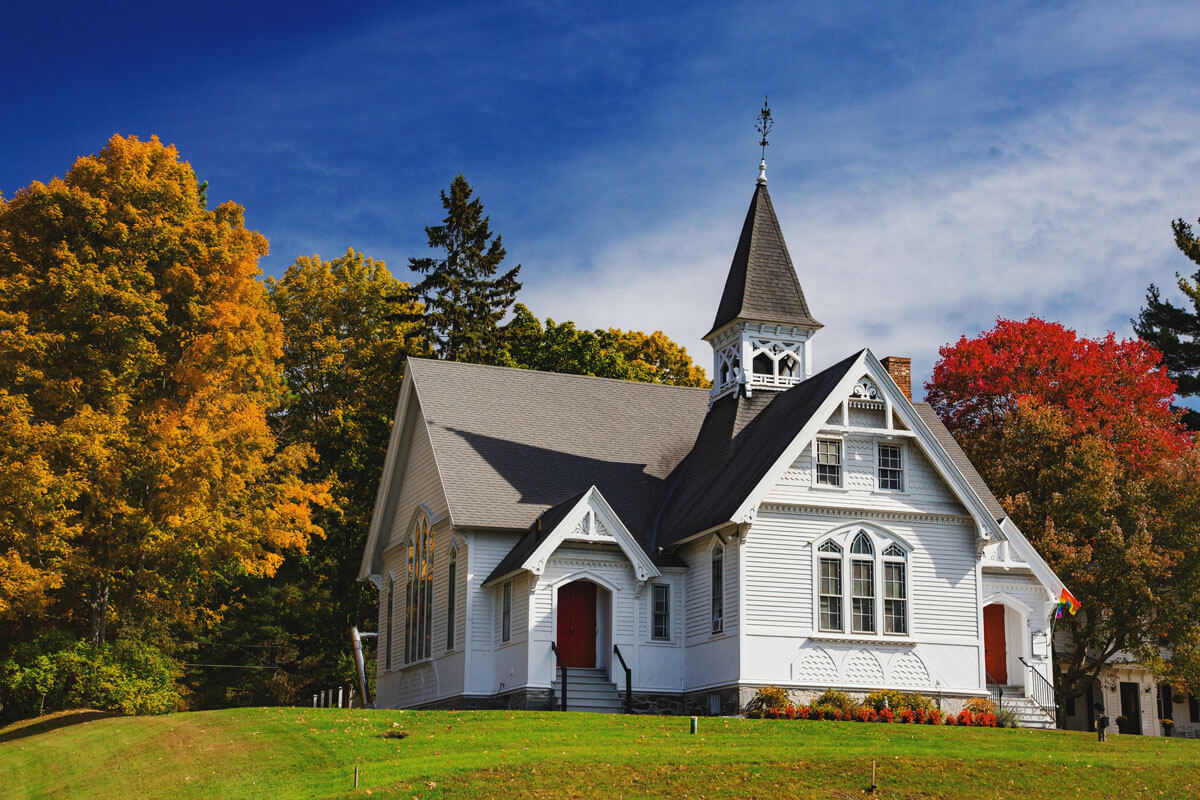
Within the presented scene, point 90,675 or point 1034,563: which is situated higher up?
point 1034,563

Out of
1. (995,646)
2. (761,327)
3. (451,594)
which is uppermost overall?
(761,327)

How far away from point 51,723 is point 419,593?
376 inches

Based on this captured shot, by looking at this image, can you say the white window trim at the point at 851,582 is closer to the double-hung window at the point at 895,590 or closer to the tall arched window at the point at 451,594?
the double-hung window at the point at 895,590

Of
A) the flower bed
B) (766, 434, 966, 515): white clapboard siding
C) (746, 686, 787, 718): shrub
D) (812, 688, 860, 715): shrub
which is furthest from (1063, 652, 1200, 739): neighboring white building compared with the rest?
(746, 686, 787, 718): shrub

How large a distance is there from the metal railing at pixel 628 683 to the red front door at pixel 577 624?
3.34ft

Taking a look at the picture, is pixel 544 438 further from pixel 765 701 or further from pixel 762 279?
pixel 765 701

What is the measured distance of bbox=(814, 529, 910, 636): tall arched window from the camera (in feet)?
100

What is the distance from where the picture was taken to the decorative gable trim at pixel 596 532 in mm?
30703

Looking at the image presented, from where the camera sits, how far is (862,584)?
101ft

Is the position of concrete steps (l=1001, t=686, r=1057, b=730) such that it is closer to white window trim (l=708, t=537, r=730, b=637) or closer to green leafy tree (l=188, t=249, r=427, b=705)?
white window trim (l=708, t=537, r=730, b=637)

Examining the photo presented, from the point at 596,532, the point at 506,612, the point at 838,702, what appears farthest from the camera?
the point at 506,612

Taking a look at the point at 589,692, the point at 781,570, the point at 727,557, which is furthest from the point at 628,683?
the point at 781,570

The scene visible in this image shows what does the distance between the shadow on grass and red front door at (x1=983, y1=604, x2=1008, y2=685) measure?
69.5 ft

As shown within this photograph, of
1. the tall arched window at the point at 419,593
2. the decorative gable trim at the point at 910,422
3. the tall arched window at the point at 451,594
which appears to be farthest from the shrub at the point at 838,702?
the tall arched window at the point at 419,593
